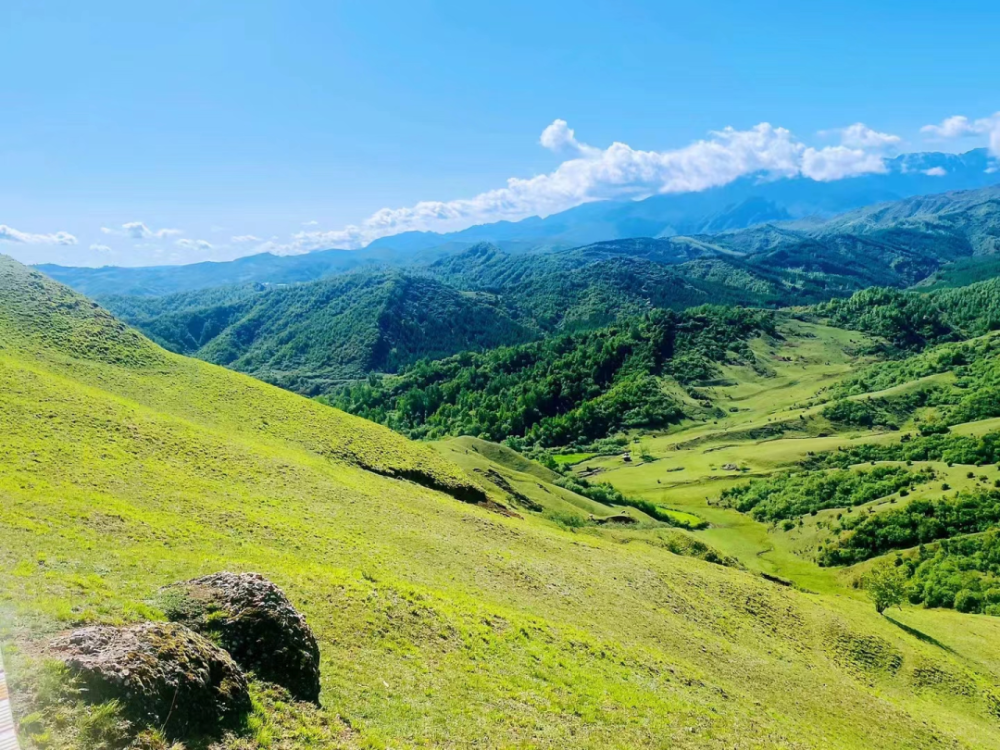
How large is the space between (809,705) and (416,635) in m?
28.4

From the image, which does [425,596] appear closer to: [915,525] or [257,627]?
[257,627]

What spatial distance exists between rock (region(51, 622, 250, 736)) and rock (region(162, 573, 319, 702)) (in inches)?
83.3

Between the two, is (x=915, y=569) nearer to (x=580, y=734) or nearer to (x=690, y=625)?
(x=690, y=625)

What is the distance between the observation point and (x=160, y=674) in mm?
15273

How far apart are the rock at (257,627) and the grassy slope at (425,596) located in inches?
59.9

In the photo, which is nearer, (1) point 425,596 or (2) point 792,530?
(1) point 425,596

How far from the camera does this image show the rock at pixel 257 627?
65.7 ft

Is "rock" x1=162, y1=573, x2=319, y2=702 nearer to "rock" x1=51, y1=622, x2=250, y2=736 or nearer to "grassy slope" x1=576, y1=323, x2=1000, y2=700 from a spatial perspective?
"rock" x1=51, y1=622, x2=250, y2=736

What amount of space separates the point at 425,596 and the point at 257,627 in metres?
15.0

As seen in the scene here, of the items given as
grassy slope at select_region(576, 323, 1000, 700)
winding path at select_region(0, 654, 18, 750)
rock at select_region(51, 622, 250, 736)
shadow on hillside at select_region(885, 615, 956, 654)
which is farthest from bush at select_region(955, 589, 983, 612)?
winding path at select_region(0, 654, 18, 750)

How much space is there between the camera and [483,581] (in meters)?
43.2

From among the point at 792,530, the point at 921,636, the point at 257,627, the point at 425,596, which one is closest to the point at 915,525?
the point at 792,530

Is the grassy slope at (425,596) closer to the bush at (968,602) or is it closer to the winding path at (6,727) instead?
the winding path at (6,727)

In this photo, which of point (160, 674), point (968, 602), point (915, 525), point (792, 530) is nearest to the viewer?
point (160, 674)
